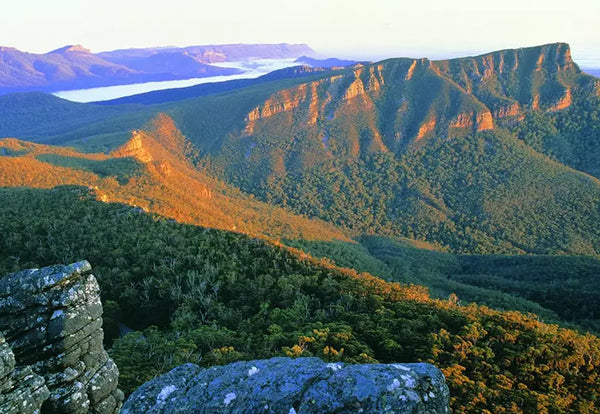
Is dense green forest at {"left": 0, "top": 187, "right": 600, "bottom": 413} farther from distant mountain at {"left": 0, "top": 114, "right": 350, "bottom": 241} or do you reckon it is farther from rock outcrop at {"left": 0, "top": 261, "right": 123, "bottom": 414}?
distant mountain at {"left": 0, "top": 114, "right": 350, "bottom": 241}

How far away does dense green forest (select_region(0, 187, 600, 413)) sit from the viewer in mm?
32156

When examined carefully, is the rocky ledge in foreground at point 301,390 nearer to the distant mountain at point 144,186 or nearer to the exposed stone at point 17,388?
the exposed stone at point 17,388

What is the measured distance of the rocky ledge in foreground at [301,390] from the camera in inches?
400

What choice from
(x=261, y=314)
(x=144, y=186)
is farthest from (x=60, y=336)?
(x=144, y=186)

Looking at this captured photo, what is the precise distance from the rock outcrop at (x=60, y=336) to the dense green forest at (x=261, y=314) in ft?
27.9

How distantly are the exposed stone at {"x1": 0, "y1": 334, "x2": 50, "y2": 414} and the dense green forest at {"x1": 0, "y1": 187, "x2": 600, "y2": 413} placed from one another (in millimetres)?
11063

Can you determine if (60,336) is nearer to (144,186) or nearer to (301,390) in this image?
(301,390)

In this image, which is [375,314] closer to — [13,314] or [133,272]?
[133,272]

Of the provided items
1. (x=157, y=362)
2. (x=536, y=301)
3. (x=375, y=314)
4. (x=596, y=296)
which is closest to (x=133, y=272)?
(x=157, y=362)

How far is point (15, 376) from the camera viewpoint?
527 inches

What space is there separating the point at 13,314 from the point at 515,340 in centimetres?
4027

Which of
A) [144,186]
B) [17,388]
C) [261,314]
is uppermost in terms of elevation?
[17,388]

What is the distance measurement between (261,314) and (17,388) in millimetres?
34170

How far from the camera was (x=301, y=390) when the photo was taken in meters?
11.0
